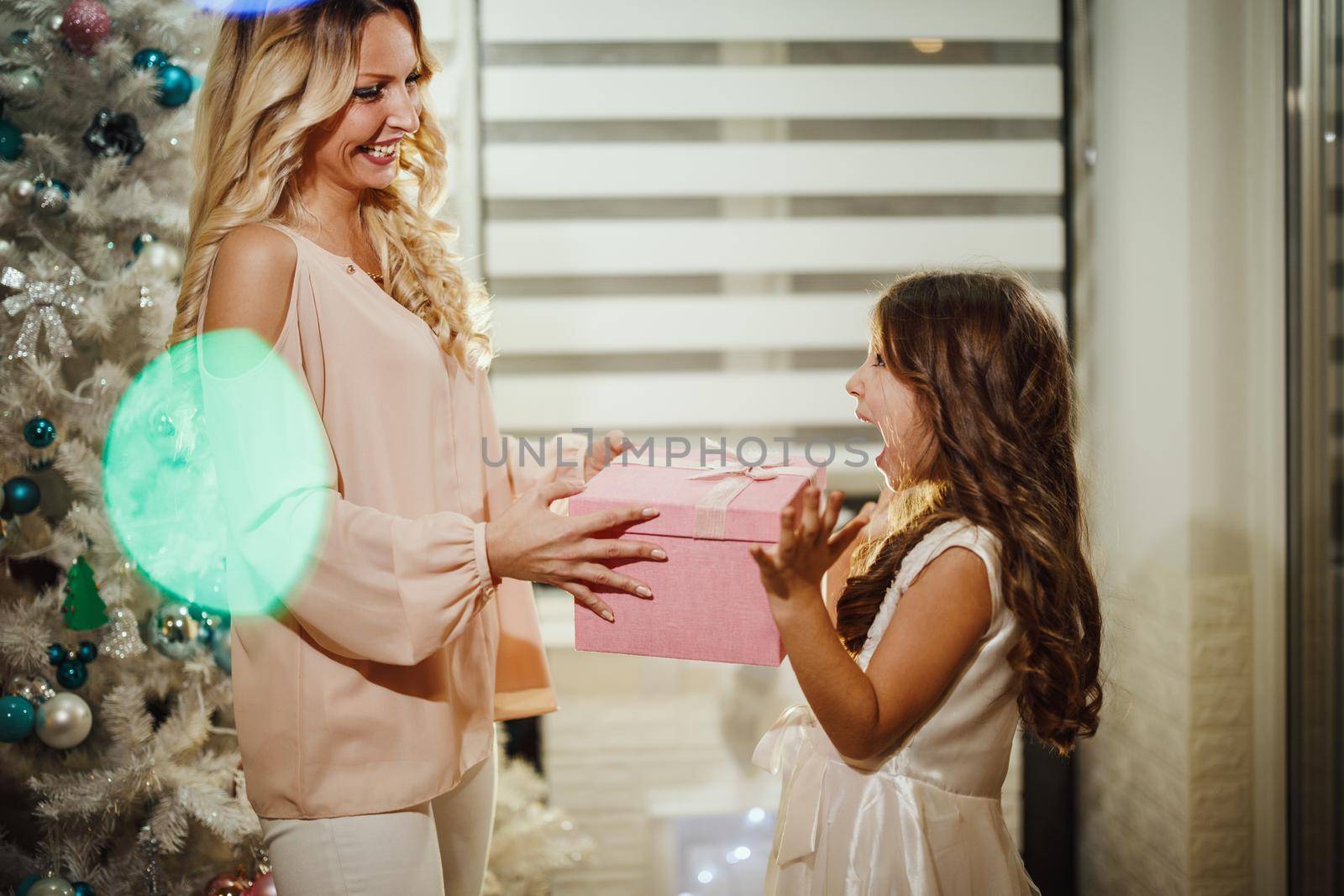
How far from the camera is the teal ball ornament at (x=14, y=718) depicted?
220 centimetres

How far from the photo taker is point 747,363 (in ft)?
9.87

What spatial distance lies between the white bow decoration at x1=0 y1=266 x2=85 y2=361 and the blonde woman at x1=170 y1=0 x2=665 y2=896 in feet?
2.84

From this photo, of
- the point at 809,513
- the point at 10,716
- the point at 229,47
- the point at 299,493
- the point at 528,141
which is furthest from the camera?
the point at 528,141

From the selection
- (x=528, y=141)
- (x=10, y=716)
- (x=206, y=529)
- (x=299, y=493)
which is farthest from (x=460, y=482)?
(x=528, y=141)

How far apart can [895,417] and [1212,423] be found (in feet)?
4.97

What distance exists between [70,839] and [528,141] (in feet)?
6.85

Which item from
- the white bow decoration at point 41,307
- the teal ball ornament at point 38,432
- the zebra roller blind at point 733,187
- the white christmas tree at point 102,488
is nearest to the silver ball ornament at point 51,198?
the white christmas tree at point 102,488

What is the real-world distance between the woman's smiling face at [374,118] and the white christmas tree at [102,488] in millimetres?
892

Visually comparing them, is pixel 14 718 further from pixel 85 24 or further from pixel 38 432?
pixel 85 24

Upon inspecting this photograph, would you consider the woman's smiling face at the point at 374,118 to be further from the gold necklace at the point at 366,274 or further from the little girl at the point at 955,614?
the little girl at the point at 955,614

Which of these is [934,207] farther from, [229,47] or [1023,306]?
[229,47]

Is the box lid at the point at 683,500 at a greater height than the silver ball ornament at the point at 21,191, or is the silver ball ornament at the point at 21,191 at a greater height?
the silver ball ornament at the point at 21,191

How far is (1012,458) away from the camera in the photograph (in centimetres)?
152

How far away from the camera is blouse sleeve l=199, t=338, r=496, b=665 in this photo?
1402 mm
